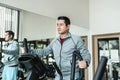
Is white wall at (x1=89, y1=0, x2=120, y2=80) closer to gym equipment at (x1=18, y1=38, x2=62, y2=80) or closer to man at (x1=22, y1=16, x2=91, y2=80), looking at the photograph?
man at (x1=22, y1=16, x2=91, y2=80)

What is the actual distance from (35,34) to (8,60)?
3.21 feet

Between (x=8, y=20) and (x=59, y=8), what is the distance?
151 centimetres

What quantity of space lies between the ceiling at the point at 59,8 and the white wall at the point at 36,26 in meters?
0.11

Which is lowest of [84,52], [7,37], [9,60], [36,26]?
[9,60]

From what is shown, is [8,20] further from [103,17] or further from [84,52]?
[103,17]

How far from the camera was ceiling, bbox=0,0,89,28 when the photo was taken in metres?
3.08

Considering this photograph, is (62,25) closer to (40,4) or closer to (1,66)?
(1,66)

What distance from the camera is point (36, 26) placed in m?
3.19

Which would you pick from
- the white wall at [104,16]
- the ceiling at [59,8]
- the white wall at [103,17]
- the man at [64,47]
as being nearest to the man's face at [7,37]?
the ceiling at [59,8]

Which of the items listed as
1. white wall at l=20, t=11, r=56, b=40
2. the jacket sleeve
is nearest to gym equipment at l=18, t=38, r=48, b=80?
the jacket sleeve

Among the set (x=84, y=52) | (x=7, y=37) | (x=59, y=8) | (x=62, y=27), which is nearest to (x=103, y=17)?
(x=59, y=8)

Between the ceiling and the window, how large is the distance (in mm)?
133

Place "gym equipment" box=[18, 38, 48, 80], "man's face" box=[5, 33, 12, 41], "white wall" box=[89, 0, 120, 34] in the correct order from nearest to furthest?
"gym equipment" box=[18, 38, 48, 80] < "man's face" box=[5, 33, 12, 41] < "white wall" box=[89, 0, 120, 34]

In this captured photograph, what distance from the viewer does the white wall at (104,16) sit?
463 cm
